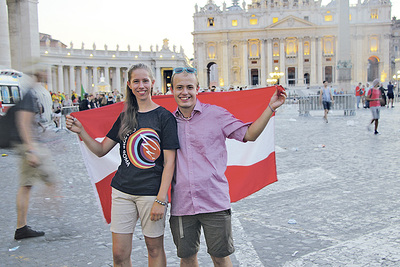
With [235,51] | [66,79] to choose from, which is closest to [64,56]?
[66,79]

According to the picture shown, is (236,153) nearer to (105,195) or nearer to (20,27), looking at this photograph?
(105,195)

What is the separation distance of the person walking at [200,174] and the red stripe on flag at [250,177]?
74 cm

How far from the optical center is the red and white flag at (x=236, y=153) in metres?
3.56

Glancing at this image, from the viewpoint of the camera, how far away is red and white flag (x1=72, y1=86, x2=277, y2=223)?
3.56 m

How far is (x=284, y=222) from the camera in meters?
4.74

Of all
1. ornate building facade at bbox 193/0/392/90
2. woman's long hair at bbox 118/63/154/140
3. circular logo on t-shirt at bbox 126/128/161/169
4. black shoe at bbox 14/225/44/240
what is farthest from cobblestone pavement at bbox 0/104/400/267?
ornate building facade at bbox 193/0/392/90

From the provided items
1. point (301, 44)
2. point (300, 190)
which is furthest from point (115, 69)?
point (300, 190)

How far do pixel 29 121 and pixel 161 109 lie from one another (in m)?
1.69

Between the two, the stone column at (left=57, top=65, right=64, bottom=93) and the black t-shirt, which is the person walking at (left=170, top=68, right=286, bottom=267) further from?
the stone column at (left=57, top=65, right=64, bottom=93)

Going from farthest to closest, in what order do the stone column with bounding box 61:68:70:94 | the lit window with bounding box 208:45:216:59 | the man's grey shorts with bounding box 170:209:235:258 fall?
the lit window with bounding box 208:45:216:59 → the stone column with bounding box 61:68:70:94 → the man's grey shorts with bounding box 170:209:235:258

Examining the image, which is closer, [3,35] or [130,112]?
[130,112]

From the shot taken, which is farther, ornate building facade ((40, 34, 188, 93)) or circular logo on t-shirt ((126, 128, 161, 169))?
ornate building facade ((40, 34, 188, 93))

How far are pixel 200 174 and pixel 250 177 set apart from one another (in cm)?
97

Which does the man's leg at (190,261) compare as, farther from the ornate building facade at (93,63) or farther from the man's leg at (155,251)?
the ornate building facade at (93,63)
